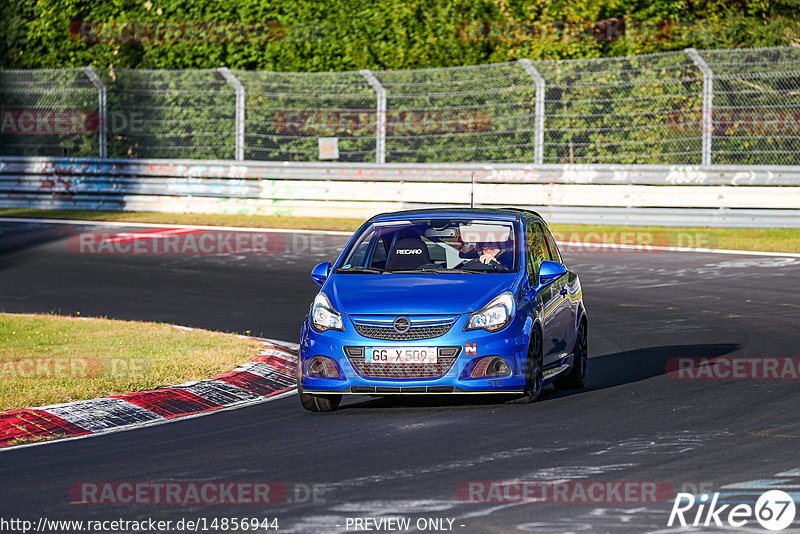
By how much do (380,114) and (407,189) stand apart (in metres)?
1.76

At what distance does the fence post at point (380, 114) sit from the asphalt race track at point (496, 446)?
11188 mm

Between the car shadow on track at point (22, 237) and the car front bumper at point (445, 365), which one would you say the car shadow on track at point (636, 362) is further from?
the car shadow on track at point (22, 237)

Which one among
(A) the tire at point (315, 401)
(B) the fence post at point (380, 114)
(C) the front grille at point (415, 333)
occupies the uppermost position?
(B) the fence post at point (380, 114)

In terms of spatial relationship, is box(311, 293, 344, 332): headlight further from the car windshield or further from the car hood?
the car windshield

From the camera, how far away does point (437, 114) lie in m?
26.5

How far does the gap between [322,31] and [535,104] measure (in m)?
8.76

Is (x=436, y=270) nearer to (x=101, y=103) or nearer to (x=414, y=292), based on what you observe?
(x=414, y=292)

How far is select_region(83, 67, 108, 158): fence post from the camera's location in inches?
1128

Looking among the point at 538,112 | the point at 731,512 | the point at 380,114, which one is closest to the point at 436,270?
the point at 731,512

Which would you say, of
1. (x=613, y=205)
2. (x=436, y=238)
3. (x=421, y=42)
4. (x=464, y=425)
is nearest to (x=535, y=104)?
(x=613, y=205)

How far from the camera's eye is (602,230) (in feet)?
78.3

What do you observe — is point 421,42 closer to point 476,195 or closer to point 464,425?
point 476,195

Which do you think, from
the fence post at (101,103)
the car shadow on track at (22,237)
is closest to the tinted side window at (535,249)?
the car shadow on track at (22,237)

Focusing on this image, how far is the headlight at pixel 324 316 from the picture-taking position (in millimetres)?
9695
